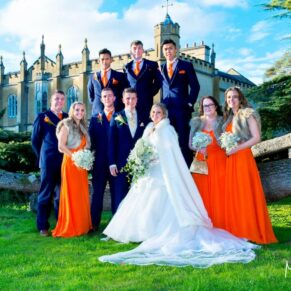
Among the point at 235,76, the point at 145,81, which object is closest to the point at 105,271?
the point at 145,81

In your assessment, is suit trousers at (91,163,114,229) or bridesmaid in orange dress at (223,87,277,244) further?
suit trousers at (91,163,114,229)

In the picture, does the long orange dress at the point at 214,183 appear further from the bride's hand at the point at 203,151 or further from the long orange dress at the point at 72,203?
the long orange dress at the point at 72,203

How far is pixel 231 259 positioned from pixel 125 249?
1504 mm

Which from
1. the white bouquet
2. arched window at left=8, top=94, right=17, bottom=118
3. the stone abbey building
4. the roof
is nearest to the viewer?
the white bouquet

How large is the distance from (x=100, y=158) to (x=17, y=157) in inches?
215

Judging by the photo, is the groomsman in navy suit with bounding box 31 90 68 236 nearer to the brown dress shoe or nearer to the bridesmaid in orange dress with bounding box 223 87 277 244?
the brown dress shoe

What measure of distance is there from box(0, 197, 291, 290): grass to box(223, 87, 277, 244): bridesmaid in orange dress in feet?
1.33

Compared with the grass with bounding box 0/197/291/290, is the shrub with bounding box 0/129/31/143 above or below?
above

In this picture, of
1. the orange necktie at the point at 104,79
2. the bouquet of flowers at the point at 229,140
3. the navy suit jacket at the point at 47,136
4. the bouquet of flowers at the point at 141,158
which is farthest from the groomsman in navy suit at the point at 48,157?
the bouquet of flowers at the point at 229,140

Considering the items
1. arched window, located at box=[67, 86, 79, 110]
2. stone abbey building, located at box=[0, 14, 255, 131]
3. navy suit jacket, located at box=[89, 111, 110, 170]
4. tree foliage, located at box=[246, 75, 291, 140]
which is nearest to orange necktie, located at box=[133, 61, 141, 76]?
navy suit jacket, located at box=[89, 111, 110, 170]

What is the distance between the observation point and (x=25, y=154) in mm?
12070

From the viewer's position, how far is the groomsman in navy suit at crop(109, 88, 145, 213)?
23.0 ft

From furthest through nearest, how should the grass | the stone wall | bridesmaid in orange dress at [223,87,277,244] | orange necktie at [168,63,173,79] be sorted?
the stone wall
orange necktie at [168,63,173,79]
bridesmaid in orange dress at [223,87,277,244]
the grass

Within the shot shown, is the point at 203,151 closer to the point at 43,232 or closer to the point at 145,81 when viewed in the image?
the point at 145,81
